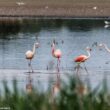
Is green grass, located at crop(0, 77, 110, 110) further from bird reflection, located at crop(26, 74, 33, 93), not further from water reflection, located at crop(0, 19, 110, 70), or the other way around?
water reflection, located at crop(0, 19, 110, 70)

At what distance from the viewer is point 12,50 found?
89.0 ft

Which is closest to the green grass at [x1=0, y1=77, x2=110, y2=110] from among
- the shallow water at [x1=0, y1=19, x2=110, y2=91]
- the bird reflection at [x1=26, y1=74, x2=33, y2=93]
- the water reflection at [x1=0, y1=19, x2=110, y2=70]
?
the bird reflection at [x1=26, y1=74, x2=33, y2=93]

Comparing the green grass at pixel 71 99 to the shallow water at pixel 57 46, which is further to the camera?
the shallow water at pixel 57 46

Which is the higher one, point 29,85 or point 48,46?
point 48,46
